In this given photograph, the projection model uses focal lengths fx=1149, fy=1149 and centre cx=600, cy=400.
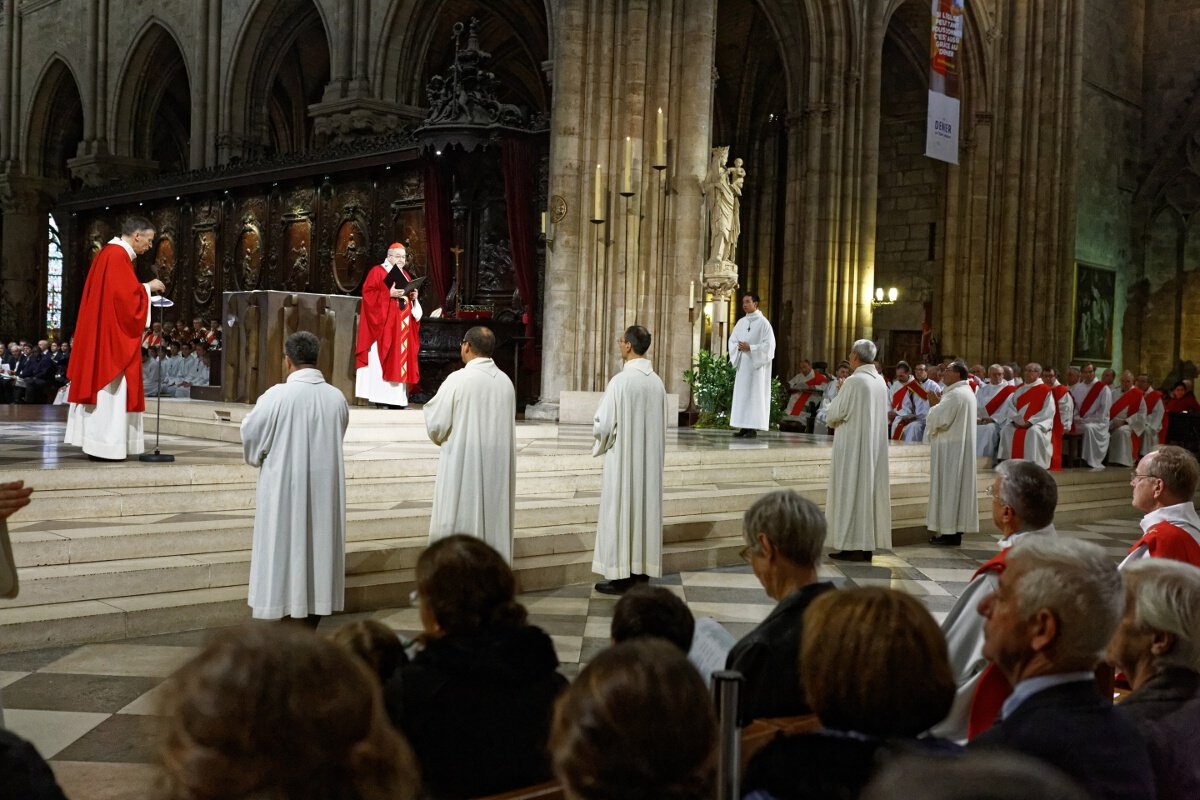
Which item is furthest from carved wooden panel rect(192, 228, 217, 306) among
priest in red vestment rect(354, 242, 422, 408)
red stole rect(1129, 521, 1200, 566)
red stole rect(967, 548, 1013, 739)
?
red stole rect(967, 548, 1013, 739)

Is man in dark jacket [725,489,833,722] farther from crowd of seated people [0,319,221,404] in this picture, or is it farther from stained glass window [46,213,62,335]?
stained glass window [46,213,62,335]

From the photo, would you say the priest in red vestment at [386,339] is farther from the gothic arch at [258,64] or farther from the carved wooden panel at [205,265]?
the gothic arch at [258,64]

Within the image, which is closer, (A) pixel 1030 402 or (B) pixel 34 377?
(A) pixel 1030 402

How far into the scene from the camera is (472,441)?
22.1 feet

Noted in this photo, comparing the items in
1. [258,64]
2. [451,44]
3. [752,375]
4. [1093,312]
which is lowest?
[752,375]

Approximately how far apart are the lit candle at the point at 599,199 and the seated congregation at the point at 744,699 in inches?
439

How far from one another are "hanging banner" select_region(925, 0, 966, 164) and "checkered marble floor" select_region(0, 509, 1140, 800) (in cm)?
1022

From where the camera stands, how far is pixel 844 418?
30.3 ft

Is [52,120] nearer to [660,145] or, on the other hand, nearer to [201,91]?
[201,91]

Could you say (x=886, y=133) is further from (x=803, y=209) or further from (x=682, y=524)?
(x=682, y=524)

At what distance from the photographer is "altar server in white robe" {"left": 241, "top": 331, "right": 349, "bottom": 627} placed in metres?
5.64

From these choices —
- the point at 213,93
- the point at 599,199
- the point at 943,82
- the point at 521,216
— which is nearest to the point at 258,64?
the point at 213,93

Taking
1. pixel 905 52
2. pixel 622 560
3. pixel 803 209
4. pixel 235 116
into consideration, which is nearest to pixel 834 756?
pixel 622 560

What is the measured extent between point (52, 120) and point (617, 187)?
19212 millimetres
